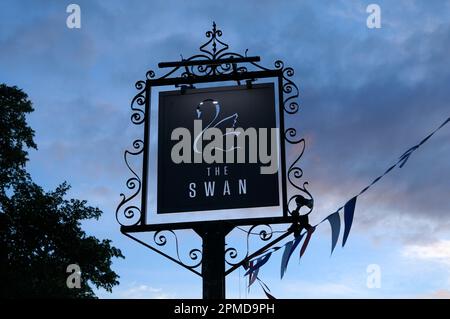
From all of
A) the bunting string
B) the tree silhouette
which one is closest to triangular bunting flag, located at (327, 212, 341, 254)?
the bunting string

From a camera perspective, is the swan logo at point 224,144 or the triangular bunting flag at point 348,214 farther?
the swan logo at point 224,144

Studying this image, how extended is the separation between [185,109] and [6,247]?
930cm

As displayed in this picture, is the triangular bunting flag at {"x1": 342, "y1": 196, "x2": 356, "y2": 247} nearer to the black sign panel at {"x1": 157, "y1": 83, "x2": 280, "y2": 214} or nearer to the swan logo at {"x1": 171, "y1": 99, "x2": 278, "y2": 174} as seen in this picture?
the black sign panel at {"x1": 157, "y1": 83, "x2": 280, "y2": 214}

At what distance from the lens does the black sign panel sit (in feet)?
27.1

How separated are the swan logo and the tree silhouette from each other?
27.5 feet

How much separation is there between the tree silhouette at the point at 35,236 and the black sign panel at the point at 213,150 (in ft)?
26.9

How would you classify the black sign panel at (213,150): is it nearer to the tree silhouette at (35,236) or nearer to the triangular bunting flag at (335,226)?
the triangular bunting flag at (335,226)

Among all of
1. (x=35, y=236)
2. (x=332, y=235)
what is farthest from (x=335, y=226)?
(x=35, y=236)

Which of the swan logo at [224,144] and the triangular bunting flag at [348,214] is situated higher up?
the swan logo at [224,144]

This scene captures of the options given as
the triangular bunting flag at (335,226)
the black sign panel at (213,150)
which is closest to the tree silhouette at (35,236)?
the black sign panel at (213,150)

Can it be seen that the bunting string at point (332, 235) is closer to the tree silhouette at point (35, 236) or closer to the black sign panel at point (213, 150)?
the black sign panel at point (213, 150)

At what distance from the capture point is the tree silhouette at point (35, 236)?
1562cm

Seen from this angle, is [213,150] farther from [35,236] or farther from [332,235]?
[35,236]
